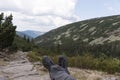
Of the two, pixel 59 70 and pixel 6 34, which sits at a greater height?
pixel 6 34

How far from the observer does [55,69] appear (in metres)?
7.64

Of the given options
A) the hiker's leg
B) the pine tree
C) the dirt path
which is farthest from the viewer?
the pine tree

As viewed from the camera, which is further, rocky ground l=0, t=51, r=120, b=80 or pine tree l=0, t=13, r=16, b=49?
pine tree l=0, t=13, r=16, b=49

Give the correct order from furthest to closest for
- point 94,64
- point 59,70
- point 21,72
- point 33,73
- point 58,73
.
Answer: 1. point 94,64
2. point 21,72
3. point 33,73
4. point 59,70
5. point 58,73

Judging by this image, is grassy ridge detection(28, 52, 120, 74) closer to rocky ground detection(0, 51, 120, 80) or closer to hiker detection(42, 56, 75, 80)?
rocky ground detection(0, 51, 120, 80)

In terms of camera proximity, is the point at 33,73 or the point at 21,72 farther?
the point at 21,72

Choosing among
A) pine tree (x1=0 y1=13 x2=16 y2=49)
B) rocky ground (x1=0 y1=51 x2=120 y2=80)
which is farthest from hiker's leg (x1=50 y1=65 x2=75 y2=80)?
pine tree (x1=0 y1=13 x2=16 y2=49)

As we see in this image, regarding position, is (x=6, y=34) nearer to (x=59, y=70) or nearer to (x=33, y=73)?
(x=33, y=73)

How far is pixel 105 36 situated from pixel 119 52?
2544 centimetres

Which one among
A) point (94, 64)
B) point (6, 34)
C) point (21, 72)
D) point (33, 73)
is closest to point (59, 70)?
point (33, 73)

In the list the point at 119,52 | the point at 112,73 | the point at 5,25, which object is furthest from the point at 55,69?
the point at 119,52

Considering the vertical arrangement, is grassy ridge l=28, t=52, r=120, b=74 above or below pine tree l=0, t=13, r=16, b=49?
below

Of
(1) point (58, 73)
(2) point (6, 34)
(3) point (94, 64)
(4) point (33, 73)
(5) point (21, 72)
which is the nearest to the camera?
(1) point (58, 73)

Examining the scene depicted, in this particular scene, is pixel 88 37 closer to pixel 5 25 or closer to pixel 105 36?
pixel 105 36
